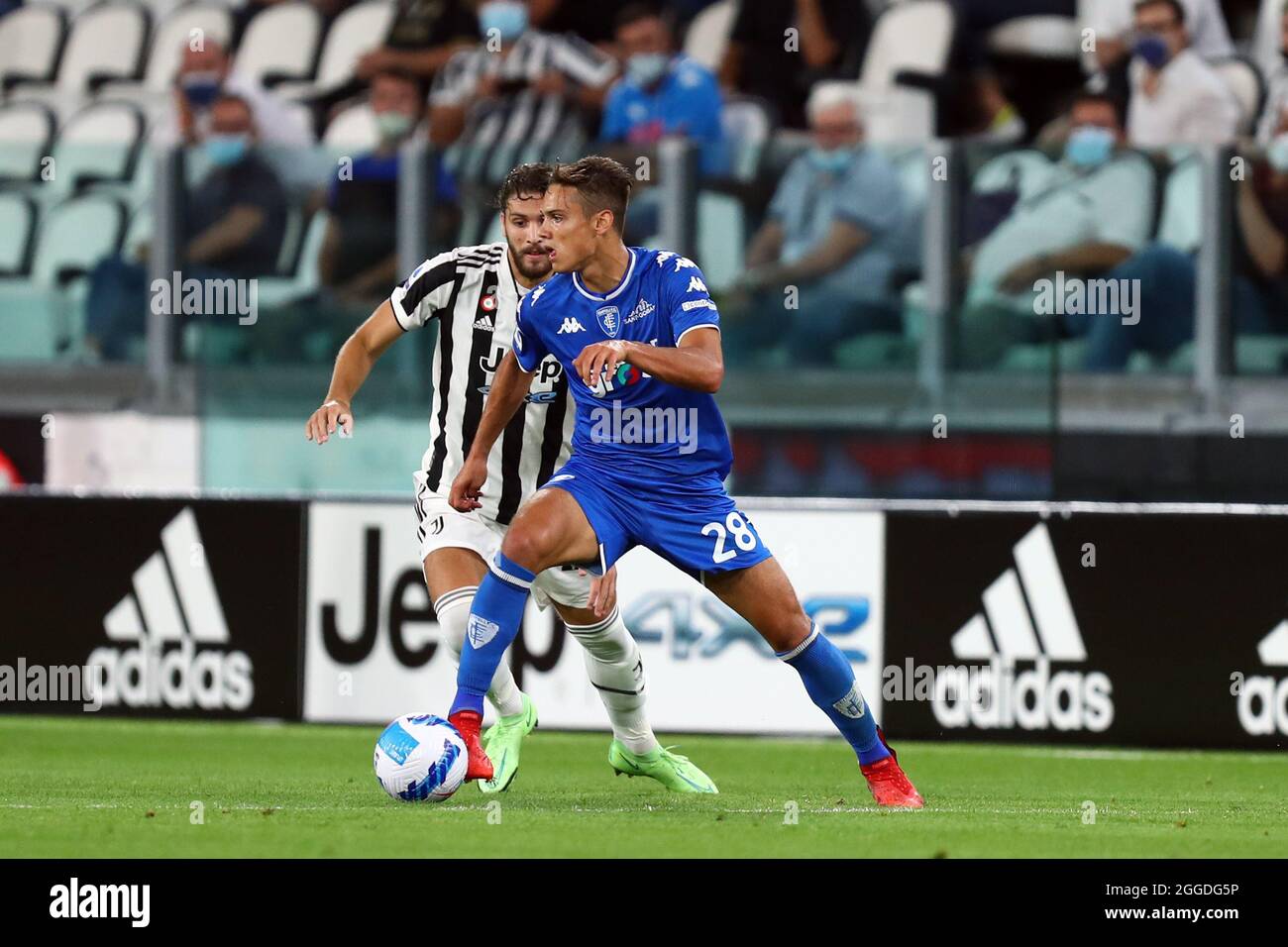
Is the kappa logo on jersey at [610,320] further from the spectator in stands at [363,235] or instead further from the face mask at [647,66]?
the face mask at [647,66]

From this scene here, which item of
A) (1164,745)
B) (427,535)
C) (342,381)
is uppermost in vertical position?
(342,381)

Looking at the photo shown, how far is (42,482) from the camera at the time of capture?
39.0ft

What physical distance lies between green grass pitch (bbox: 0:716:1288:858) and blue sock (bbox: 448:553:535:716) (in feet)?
1.25

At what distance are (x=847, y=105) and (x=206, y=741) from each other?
15.0 feet

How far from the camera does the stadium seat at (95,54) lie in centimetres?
1630

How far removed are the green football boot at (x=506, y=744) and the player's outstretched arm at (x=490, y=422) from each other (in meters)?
0.77

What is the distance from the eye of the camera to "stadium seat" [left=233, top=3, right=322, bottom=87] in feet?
50.8

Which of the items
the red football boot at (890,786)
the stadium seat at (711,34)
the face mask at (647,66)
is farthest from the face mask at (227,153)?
the red football boot at (890,786)

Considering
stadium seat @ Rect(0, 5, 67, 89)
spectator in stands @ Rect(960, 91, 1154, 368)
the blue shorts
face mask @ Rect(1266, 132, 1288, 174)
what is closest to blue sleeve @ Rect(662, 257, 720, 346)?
the blue shorts
